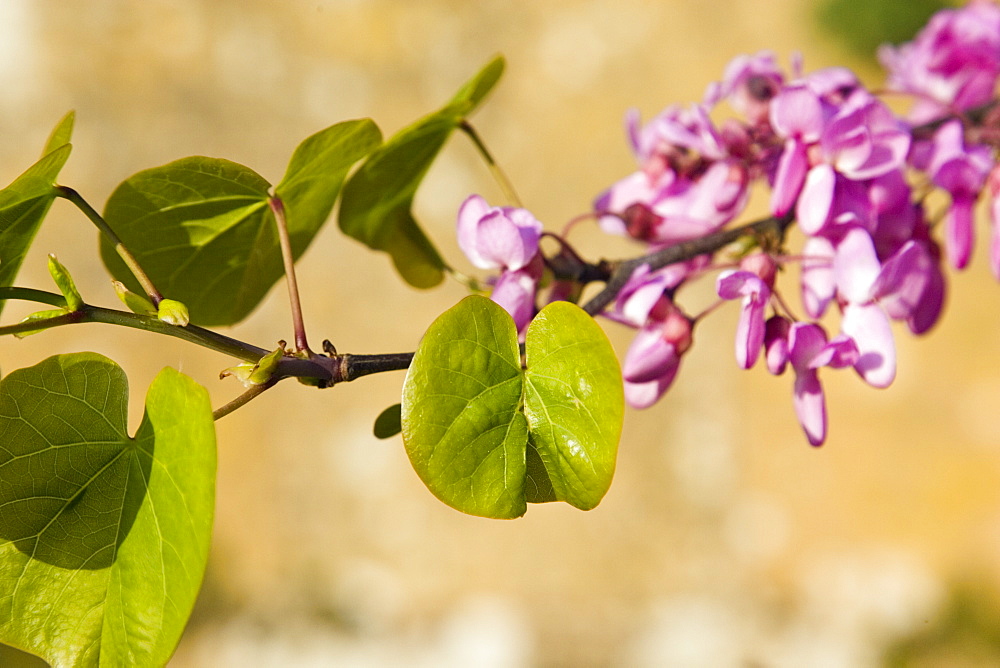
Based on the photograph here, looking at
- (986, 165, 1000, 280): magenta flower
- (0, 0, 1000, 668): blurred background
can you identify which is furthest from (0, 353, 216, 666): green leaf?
(0, 0, 1000, 668): blurred background

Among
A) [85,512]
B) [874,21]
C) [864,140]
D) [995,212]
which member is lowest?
[874,21]

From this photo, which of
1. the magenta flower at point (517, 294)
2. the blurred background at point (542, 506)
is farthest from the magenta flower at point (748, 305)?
the blurred background at point (542, 506)

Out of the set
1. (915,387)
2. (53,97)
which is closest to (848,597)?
(915,387)

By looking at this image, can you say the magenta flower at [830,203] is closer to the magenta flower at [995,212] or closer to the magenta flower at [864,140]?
the magenta flower at [864,140]

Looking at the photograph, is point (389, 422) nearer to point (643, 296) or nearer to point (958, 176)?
point (643, 296)

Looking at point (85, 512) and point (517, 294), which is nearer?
point (85, 512)

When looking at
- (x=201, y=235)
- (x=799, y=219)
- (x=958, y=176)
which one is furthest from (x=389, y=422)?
(x=958, y=176)

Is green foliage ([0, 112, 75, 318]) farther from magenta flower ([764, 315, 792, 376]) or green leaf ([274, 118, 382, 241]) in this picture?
magenta flower ([764, 315, 792, 376])

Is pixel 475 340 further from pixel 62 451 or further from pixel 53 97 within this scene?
pixel 53 97
